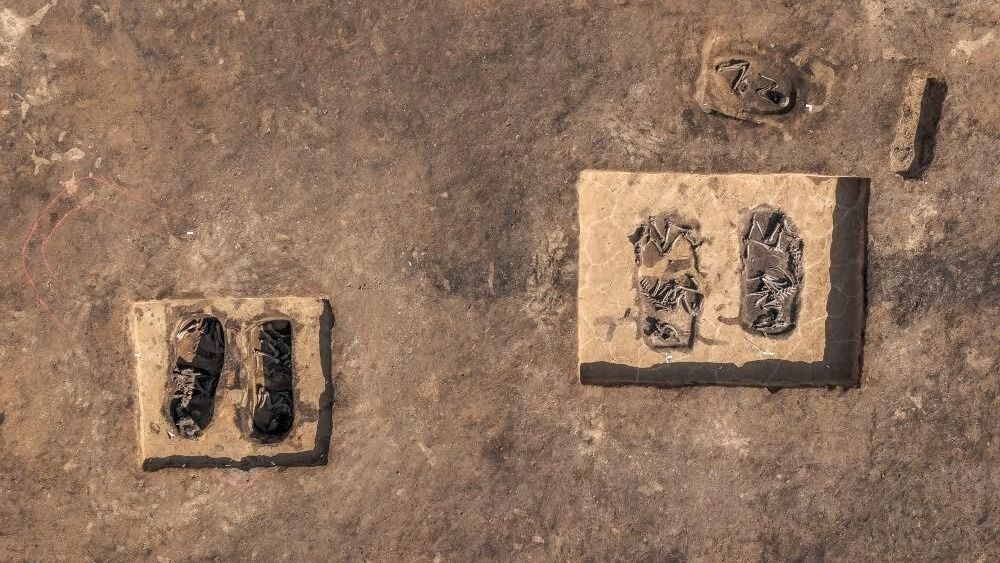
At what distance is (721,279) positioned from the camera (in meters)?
7.92

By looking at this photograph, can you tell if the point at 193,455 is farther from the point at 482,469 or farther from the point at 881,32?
the point at 881,32

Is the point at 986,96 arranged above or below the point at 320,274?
above

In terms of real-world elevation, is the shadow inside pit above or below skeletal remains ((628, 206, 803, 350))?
above

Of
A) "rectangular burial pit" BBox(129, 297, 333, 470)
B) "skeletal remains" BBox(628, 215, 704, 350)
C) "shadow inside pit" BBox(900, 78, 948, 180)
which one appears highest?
"shadow inside pit" BBox(900, 78, 948, 180)

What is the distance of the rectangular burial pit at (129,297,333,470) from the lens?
24.8 feet

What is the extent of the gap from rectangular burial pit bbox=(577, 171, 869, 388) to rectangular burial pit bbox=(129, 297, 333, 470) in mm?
3443

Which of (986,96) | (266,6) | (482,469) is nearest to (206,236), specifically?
(266,6)

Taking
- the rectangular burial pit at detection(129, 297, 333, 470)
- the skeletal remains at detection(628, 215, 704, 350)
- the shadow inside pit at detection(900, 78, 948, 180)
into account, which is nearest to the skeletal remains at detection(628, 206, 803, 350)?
the skeletal remains at detection(628, 215, 704, 350)

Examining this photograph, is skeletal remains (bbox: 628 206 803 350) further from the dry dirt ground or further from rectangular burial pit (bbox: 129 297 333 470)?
rectangular burial pit (bbox: 129 297 333 470)

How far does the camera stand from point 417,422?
7.49 m

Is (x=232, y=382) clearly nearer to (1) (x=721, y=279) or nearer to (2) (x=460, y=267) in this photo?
(2) (x=460, y=267)

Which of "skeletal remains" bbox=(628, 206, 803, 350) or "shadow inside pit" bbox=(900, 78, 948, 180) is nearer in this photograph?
→ "shadow inside pit" bbox=(900, 78, 948, 180)

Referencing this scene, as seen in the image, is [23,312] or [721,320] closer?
[23,312]

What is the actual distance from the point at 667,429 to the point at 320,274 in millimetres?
4669
